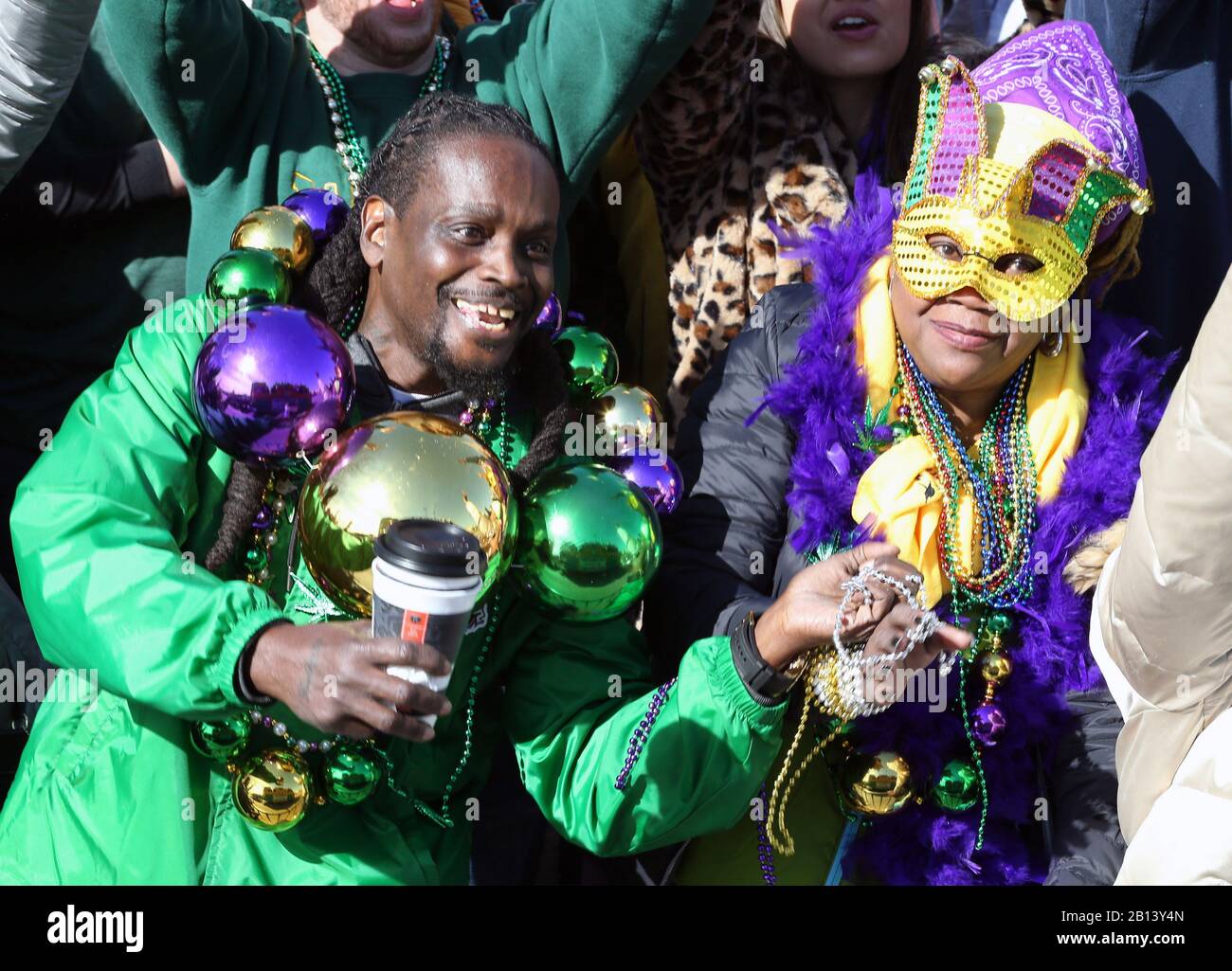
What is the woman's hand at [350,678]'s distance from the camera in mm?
2008

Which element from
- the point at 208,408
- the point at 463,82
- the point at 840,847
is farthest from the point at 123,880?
the point at 463,82

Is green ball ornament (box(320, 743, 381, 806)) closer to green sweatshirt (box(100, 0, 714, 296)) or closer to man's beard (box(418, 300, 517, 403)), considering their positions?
man's beard (box(418, 300, 517, 403))

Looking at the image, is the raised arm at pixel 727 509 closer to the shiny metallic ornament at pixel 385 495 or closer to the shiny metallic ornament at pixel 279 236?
the shiny metallic ornament at pixel 385 495

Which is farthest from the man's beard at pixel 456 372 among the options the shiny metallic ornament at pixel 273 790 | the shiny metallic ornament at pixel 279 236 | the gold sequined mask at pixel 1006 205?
the gold sequined mask at pixel 1006 205

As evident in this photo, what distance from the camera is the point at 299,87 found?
3.26 meters

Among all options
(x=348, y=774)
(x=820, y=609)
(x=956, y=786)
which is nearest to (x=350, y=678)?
(x=348, y=774)

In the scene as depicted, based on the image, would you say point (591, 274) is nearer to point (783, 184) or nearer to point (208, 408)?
point (783, 184)

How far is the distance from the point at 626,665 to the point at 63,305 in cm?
158

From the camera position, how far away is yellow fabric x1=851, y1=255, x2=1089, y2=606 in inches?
112

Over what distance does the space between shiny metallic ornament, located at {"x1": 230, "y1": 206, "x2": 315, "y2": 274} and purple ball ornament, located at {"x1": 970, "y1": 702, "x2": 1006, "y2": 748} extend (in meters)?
1.37

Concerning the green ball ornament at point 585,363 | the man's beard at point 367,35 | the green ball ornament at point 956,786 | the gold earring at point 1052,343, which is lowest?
the green ball ornament at point 956,786

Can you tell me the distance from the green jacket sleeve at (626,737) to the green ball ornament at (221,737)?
44 cm

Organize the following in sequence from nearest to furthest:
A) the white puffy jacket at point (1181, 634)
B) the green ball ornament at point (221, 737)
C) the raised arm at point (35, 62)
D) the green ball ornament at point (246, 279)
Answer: the white puffy jacket at point (1181, 634) < the green ball ornament at point (221, 737) < the green ball ornament at point (246, 279) < the raised arm at point (35, 62)

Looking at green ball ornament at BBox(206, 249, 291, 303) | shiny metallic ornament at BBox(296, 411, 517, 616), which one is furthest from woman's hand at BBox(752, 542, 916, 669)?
green ball ornament at BBox(206, 249, 291, 303)
